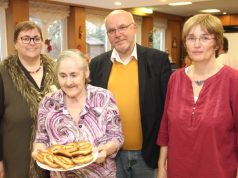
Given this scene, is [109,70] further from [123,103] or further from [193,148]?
[193,148]

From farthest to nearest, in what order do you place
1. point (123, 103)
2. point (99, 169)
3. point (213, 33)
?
point (123, 103)
point (99, 169)
point (213, 33)

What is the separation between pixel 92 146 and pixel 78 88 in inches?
10.9

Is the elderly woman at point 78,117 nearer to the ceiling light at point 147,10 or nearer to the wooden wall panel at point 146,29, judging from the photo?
the ceiling light at point 147,10

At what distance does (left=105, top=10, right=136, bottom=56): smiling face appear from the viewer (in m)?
1.81

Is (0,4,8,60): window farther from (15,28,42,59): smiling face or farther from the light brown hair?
the light brown hair

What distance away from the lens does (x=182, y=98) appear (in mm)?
1512

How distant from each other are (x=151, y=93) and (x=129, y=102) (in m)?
0.13

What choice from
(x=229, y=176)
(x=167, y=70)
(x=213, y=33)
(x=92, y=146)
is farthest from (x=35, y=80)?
(x=229, y=176)

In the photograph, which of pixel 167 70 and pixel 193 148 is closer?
pixel 193 148

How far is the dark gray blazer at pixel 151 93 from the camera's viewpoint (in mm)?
1802

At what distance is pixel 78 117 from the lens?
1545 millimetres

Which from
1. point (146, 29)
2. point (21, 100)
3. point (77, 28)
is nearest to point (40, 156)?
point (21, 100)

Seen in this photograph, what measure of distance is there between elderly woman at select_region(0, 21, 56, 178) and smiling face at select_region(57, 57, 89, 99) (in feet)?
1.46

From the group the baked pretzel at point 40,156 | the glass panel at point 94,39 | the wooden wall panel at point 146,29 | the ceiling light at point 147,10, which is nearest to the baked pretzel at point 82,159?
the baked pretzel at point 40,156
